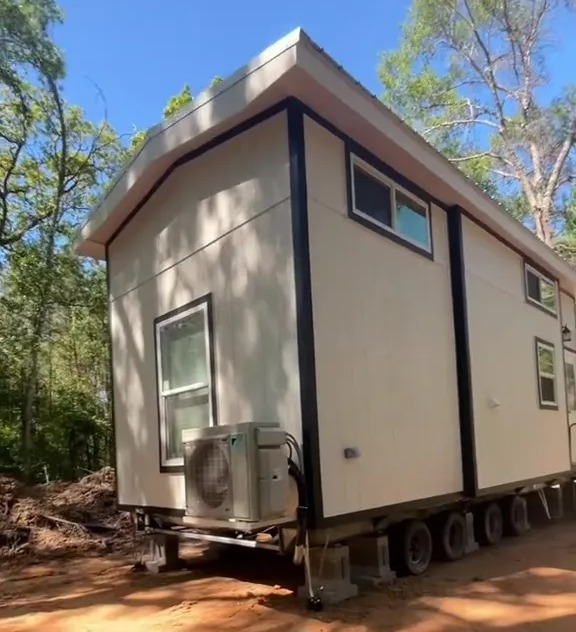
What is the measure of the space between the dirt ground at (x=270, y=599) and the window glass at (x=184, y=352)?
1.72 meters

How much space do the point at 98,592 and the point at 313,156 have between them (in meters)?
3.93

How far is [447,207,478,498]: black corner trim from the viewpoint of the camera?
22.0ft

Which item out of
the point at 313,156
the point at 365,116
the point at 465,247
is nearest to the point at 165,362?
the point at 313,156

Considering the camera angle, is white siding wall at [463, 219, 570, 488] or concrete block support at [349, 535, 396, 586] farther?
white siding wall at [463, 219, 570, 488]

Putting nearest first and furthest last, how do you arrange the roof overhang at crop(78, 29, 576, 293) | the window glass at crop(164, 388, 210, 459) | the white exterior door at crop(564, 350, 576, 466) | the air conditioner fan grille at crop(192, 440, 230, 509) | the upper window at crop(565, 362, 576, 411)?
the air conditioner fan grille at crop(192, 440, 230, 509), the roof overhang at crop(78, 29, 576, 293), the window glass at crop(164, 388, 210, 459), the white exterior door at crop(564, 350, 576, 466), the upper window at crop(565, 362, 576, 411)

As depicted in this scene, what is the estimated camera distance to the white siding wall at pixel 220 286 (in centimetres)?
504

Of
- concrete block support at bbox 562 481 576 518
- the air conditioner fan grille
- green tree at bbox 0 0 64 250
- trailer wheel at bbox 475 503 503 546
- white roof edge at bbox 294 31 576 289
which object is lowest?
concrete block support at bbox 562 481 576 518

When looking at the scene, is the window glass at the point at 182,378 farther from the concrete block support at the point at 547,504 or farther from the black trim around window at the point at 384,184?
the concrete block support at the point at 547,504

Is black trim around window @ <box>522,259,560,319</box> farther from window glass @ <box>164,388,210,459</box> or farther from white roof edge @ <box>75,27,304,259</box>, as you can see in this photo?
white roof edge @ <box>75,27,304,259</box>

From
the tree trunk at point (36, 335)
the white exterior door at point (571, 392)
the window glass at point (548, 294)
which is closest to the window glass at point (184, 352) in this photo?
the window glass at point (548, 294)

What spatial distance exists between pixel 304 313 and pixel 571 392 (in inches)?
293

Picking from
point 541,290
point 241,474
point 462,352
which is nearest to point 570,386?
point 541,290

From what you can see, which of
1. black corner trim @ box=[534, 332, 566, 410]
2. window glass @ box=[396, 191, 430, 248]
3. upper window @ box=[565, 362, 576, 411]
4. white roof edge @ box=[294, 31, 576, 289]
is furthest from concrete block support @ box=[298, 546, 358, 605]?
upper window @ box=[565, 362, 576, 411]

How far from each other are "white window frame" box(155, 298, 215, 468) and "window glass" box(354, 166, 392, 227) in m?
1.54
